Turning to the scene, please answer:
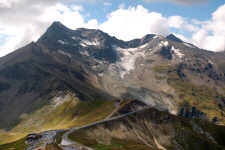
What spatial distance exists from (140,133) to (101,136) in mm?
43576

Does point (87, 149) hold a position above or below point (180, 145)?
above

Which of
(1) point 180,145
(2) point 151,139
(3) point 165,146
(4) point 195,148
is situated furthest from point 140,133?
(4) point 195,148

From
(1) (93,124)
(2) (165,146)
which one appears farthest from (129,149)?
(2) (165,146)

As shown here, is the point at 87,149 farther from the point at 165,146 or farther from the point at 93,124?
the point at 165,146

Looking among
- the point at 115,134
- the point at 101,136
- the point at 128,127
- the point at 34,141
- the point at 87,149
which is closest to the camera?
the point at 87,149

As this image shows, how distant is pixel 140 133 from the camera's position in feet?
632

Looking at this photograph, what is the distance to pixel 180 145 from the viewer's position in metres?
200

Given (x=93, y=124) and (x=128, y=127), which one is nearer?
(x=93, y=124)

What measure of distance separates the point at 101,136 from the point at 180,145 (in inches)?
3045

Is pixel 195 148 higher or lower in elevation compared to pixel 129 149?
lower

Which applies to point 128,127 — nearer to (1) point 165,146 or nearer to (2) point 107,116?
(2) point 107,116

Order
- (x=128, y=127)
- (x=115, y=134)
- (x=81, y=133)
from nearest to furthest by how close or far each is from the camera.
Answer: (x=81, y=133), (x=115, y=134), (x=128, y=127)

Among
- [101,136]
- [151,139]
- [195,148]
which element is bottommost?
[195,148]

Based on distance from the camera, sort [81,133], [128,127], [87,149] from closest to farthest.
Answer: [87,149]
[81,133]
[128,127]
